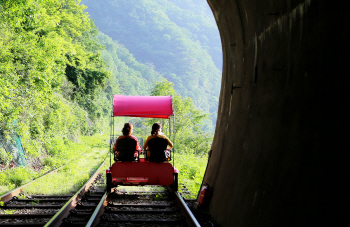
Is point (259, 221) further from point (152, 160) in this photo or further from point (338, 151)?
point (152, 160)

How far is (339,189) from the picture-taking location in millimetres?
2518

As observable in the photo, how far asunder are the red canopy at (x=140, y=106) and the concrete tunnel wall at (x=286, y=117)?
302cm

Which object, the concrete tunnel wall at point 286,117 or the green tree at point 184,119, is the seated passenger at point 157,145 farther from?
the green tree at point 184,119

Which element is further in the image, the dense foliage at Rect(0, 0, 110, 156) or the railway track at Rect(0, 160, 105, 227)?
the dense foliage at Rect(0, 0, 110, 156)

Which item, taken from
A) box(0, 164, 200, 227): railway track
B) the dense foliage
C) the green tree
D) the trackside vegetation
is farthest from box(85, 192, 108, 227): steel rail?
the green tree

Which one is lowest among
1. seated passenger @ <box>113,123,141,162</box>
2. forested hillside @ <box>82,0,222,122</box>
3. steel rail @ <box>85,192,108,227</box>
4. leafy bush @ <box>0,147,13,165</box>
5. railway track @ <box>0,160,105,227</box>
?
railway track @ <box>0,160,105,227</box>

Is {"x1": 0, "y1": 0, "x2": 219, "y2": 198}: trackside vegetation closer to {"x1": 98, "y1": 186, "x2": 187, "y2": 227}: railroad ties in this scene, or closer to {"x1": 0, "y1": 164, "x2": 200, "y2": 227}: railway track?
{"x1": 0, "y1": 164, "x2": 200, "y2": 227}: railway track

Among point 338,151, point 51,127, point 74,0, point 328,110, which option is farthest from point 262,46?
point 74,0

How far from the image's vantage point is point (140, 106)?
848 centimetres

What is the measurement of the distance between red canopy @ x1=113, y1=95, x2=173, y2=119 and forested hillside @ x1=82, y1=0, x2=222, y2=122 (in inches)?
4606

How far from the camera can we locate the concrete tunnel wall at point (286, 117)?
2.65 metres

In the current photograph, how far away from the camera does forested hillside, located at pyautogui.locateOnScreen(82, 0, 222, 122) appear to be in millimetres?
135000

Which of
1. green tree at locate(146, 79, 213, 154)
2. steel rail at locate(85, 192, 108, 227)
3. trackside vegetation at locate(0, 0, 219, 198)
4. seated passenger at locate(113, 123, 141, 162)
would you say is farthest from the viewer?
green tree at locate(146, 79, 213, 154)

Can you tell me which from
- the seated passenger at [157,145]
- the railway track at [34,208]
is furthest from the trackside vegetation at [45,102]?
the seated passenger at [157,145]
